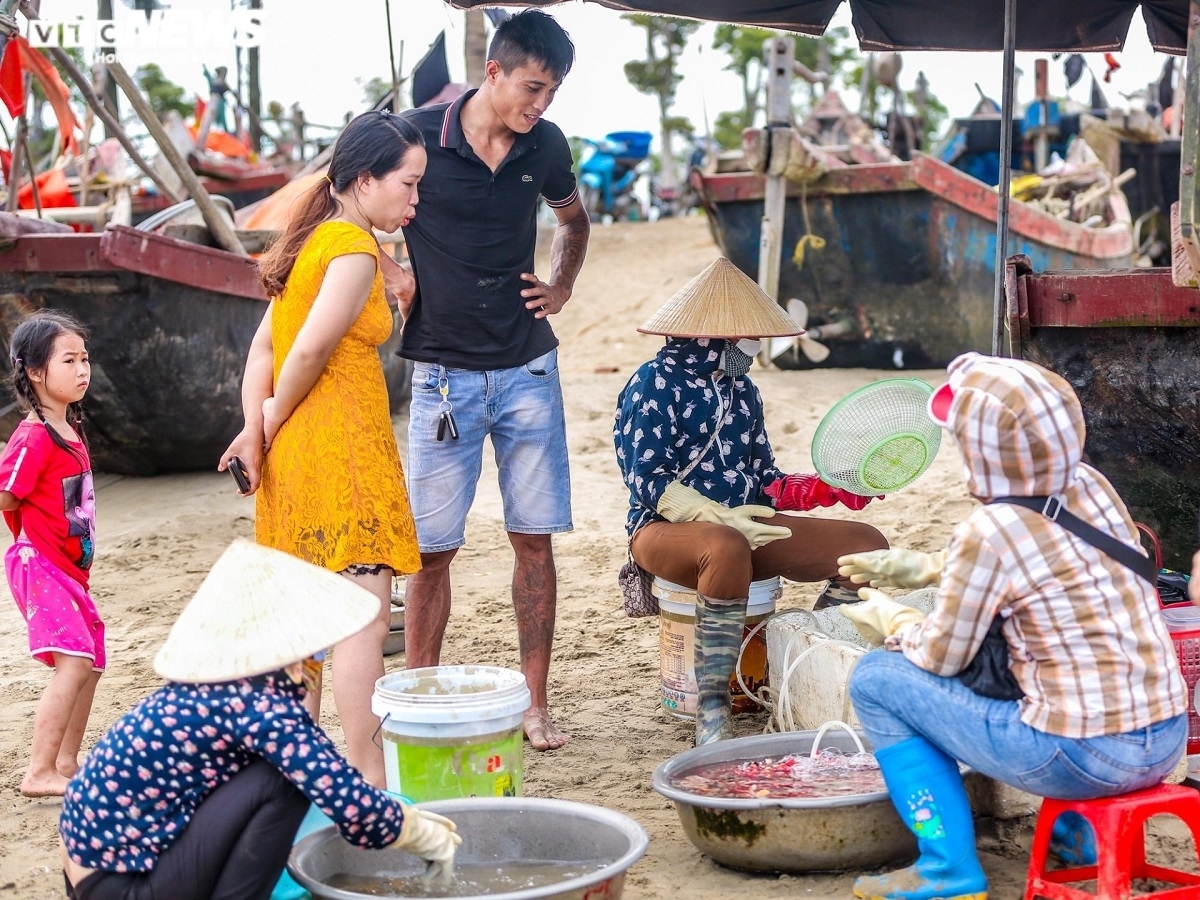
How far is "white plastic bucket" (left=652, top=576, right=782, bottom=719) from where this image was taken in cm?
398

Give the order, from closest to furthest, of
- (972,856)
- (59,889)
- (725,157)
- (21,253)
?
(972,856) → (59,889) → (21,253) → (725,157)

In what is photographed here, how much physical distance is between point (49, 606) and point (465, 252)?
1.46 metres

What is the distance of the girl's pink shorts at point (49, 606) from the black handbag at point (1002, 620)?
2.30m

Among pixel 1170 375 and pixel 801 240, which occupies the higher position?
pixel 801 240

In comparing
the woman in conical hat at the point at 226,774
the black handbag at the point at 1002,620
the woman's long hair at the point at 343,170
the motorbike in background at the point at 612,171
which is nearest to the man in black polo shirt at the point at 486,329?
the woman's long hair at the point at 343,170

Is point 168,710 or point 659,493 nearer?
point 168,710

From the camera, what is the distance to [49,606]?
3604mm

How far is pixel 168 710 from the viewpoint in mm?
2285

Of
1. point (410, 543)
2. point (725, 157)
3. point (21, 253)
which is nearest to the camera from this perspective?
point (410, 543)

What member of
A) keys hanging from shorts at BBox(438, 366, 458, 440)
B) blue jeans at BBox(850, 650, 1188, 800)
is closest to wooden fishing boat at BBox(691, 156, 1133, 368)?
keys hanging from shorts at BBox(438, 366, 458, 440)

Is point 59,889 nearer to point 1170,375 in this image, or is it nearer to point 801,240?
point 1170,375

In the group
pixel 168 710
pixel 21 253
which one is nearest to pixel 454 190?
pixel 168 710

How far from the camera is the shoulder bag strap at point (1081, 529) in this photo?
2.46 m

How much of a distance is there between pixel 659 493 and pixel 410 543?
0.89 metres
